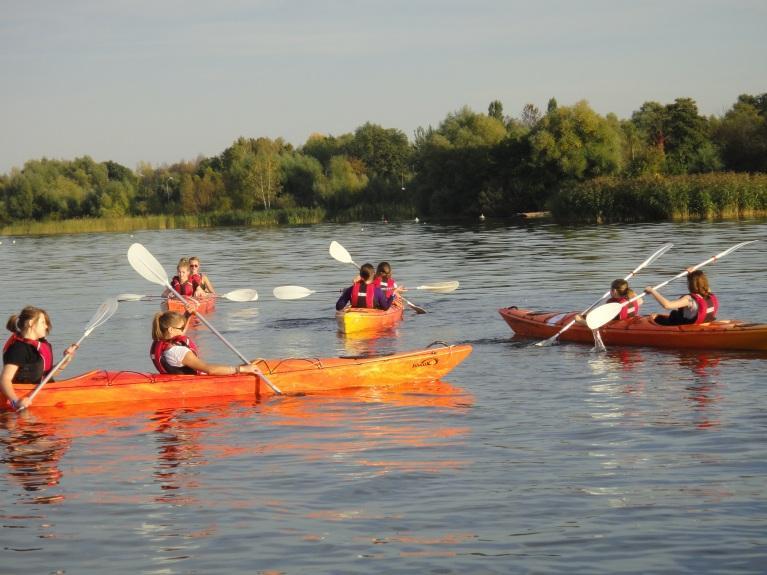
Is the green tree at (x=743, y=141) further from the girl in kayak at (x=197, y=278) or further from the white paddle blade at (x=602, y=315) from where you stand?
the white paddle blade at (x=602, y=315)

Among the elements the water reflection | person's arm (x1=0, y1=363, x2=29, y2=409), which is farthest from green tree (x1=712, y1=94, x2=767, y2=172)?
person's arm (x1=0, y1=363, x2=29, y2=409)

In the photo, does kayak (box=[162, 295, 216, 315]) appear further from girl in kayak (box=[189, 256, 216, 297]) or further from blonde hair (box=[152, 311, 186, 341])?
blonde hair (box=[152, 311, 186, 341])

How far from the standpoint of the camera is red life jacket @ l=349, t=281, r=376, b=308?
14680 mm

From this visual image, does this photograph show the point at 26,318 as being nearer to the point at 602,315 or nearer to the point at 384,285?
the point at 602,315

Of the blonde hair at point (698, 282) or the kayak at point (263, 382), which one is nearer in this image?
the kayak at point (263, 382)

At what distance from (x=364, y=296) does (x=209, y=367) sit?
5628 mm

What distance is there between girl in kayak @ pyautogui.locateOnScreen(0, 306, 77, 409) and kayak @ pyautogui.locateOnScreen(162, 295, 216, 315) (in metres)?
6.71

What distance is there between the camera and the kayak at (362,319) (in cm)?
1421

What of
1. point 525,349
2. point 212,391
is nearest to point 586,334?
point 525,349

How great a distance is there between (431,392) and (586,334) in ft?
10.7

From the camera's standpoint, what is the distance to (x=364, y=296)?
14.7 m

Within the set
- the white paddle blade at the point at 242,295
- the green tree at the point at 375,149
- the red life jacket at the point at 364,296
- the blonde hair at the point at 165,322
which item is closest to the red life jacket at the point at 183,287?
→ the white paddle blade at the point at 242,295

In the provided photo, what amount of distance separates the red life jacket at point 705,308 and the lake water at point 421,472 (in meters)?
0.50

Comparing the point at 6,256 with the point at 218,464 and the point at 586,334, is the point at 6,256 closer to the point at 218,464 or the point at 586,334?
the point at 586,334
